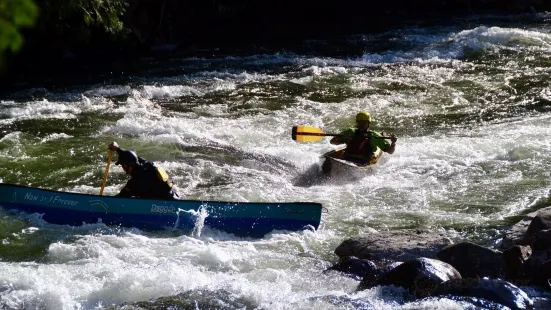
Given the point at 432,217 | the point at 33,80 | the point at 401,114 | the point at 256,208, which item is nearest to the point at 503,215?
the point at 432,217

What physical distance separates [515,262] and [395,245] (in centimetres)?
123

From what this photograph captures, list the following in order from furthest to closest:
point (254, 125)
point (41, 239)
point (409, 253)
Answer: point (254, 125), point (41, 239), point (409, 253)

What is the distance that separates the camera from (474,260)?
726cm

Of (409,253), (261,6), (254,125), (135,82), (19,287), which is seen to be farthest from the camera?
(261,6)

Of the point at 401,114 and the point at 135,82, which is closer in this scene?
the point at 401,114

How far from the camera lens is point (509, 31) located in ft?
65.9

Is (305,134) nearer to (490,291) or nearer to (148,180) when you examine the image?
(148,180)

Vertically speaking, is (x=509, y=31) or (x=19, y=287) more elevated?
(x=509, y=31)

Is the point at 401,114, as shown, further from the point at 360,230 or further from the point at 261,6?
the point at 261,6

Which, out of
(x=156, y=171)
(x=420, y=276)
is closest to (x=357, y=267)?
(x=420, y=276)

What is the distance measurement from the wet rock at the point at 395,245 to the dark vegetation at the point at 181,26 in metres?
6.63

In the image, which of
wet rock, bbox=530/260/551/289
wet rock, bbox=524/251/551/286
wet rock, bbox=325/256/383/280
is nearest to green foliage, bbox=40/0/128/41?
wet rock, bbox=325/256/383/280

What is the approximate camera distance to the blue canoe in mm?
8547

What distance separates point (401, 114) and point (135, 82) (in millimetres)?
5624
